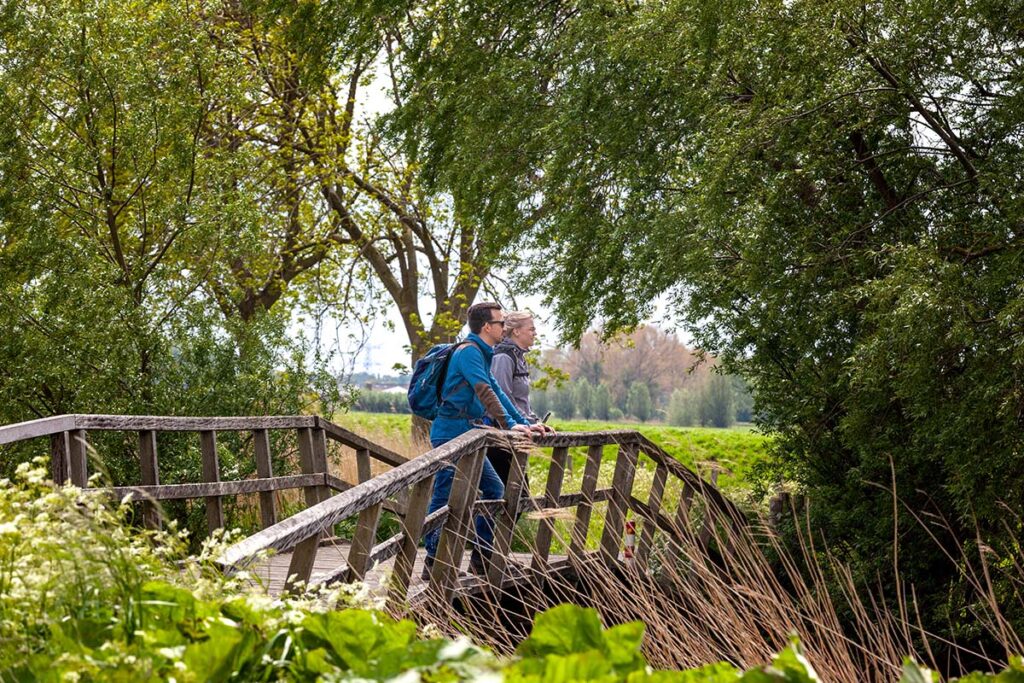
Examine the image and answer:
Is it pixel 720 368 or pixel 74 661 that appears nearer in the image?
pixel 74 661

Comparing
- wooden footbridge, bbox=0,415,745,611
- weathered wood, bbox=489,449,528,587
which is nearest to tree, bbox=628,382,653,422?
wooden footbridge, bbox=0,415,745,611

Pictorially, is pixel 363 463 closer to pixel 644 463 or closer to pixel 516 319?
pixel 644 463

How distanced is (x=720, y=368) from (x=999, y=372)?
4669 mm

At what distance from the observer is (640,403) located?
211 feet

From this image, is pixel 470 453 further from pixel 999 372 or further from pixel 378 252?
pixel 378 252

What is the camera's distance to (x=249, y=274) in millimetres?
19031

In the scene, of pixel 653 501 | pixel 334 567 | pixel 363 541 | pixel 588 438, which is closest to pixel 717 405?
pixel 653 501

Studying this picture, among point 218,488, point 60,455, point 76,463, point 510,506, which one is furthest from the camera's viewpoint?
point 218,488

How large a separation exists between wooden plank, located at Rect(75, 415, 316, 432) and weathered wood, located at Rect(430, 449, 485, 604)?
1924 millimetres

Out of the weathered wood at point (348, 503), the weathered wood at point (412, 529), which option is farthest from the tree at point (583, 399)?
the weathered wood at point (412, 529)

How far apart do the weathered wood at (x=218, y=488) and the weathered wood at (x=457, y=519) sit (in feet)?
5.43

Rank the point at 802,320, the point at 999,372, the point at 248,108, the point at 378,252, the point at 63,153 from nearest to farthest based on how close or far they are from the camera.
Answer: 1. the point at 999,372
2. the point at 802,320
3. the point at 63,153
4. the point at 248,108
5. the point at 378,252

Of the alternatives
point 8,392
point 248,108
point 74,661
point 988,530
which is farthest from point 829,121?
point 248,108

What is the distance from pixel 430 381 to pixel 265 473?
212cm
